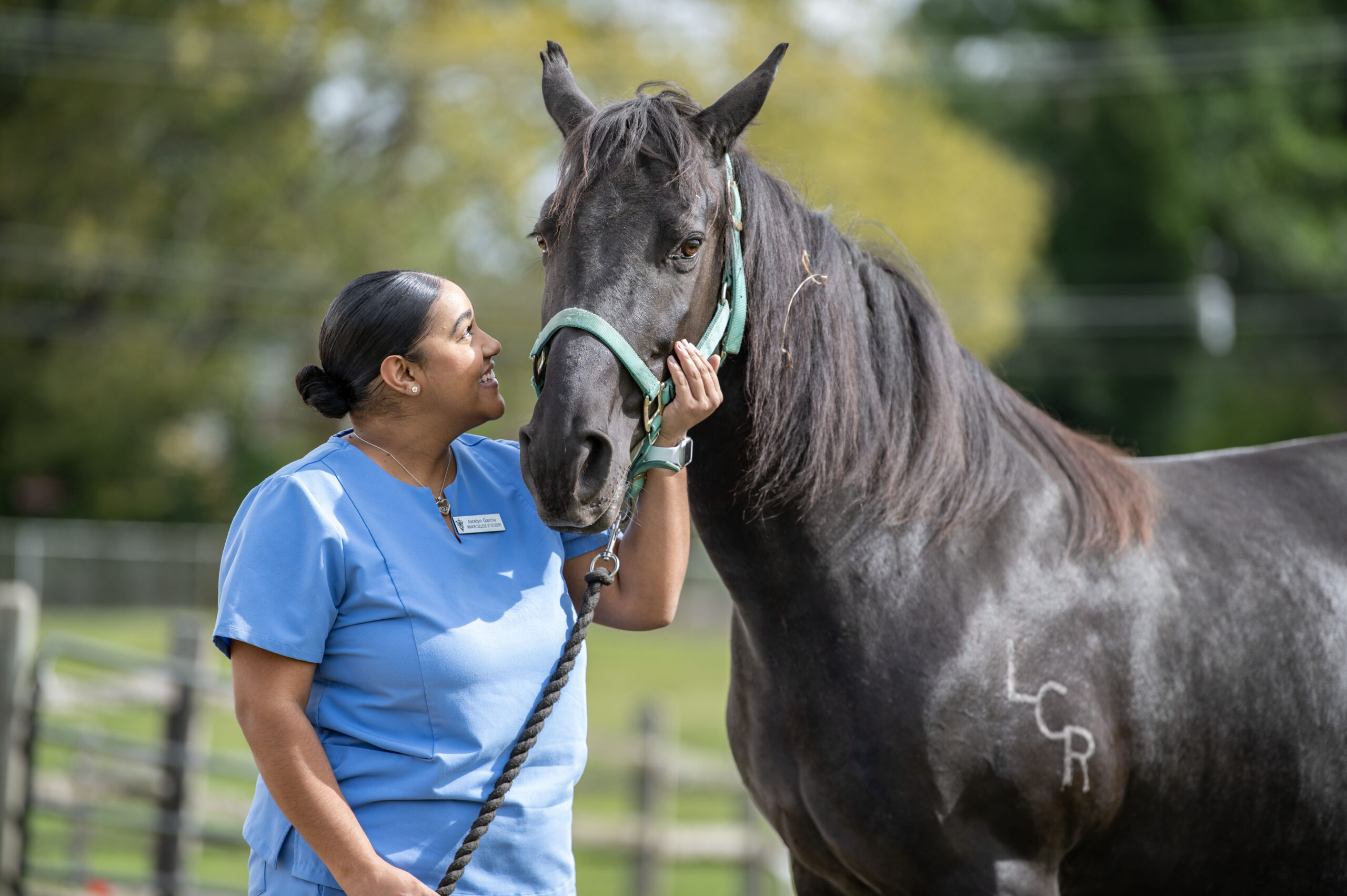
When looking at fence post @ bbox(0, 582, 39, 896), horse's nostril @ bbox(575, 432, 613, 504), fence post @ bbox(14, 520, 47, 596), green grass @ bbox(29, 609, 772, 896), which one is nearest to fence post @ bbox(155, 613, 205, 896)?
green grass @ bbox(29, 609, 772, 896)

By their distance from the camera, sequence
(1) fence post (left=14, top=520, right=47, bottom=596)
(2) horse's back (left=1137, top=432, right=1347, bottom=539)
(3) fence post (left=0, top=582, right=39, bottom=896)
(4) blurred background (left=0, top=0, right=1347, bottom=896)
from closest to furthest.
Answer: (2) horse's back (left=1137, top=432, right=1347, bottom=539) < (3) fence post (left=0, top=582, right=39, bottom=896) < (1) fence post (left=14, top=520, right=47, bottom=596) < (4) blurred background (left=0, top=0, right=1347, bottom=896)

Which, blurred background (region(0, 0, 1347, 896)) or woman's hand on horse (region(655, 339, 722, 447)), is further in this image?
blurred background (region(0, 0, 1347, 896))

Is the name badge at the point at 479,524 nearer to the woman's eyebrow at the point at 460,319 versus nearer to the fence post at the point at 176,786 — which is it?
the woman's eyebrow at the point at 460,319

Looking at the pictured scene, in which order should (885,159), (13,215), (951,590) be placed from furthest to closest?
(885,159)
(13,215)
(951,590)

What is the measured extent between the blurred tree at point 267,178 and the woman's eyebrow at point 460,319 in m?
17.8

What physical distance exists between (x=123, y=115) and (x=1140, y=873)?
22.7 meters

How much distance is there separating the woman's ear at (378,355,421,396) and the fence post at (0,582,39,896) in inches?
175

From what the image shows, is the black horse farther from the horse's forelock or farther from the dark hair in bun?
the dark hair in bun

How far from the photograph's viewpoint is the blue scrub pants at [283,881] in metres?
2.00

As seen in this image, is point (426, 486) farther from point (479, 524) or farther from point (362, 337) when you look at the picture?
point (362, 337)

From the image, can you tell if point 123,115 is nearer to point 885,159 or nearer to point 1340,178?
point 885,159

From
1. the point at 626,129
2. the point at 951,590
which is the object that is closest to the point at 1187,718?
the point at 951,590

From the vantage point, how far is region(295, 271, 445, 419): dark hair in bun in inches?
84.4

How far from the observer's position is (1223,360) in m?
29.7
